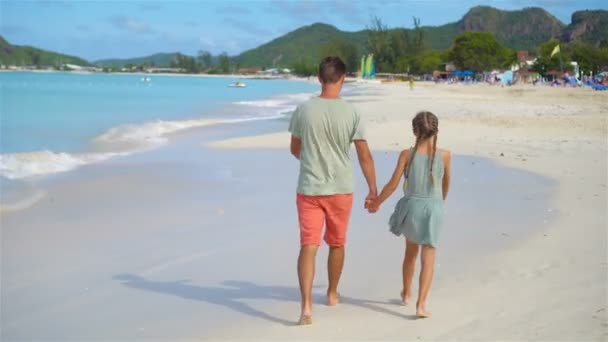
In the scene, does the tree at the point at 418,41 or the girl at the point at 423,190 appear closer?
the girl at the point at 423,190

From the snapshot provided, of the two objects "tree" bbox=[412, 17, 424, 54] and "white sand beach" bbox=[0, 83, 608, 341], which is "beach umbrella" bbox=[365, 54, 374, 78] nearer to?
"tree" bbox=[412, 17, 424, 54]

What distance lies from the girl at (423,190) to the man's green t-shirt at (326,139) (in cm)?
31

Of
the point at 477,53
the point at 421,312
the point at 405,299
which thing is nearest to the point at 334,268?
the point at 405,299

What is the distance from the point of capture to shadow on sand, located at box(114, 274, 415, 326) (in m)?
4.39

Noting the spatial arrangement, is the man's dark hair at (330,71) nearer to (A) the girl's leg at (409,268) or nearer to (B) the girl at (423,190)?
(B) the girl at (423,190)

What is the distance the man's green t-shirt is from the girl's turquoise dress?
39cm

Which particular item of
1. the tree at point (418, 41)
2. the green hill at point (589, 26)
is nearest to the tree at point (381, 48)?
the tree at point (418, 41)

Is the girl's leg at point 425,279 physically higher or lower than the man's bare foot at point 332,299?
higher

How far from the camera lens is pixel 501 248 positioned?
5605mm

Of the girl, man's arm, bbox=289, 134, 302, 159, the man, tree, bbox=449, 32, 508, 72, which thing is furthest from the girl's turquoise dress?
tree, bbox=449, 32, 508, 72

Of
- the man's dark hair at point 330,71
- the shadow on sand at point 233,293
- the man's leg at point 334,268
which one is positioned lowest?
the shadow on sand at point 233,293

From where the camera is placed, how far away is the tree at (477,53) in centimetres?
10409

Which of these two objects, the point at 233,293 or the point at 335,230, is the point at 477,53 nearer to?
the point at 233,293

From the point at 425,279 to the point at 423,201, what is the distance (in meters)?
0.46
